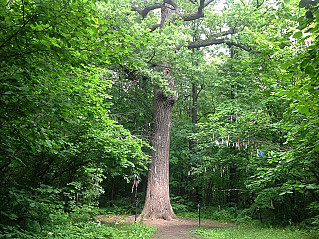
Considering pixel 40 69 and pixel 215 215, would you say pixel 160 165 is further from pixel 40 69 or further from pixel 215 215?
pixel 40 69

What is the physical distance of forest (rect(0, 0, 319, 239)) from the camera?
108 inches

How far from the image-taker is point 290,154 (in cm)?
491

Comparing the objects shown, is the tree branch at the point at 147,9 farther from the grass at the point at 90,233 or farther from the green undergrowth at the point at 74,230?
the grass at the point at 90,233

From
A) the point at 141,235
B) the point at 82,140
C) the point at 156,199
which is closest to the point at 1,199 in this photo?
the point at 82,140

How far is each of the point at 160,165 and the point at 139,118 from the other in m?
4.92

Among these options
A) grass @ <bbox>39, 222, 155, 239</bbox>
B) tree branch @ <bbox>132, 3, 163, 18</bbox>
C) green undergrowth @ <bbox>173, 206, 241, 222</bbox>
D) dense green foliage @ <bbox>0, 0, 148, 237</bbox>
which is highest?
tree branch @ <bbox>132, 3, 163, 18</bbox>

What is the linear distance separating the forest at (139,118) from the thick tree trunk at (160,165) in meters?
0.05

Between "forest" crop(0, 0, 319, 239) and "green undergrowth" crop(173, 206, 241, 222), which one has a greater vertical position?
"forest" crop(0, 0, 319, 239)

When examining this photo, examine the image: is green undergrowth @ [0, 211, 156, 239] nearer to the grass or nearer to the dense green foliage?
the grass

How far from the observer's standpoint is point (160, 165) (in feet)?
40.6

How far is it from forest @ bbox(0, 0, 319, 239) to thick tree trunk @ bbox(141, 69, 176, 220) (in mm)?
48

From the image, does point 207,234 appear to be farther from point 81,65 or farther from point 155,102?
point 81,65

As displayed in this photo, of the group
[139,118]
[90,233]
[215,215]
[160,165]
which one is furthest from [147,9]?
[215,215]

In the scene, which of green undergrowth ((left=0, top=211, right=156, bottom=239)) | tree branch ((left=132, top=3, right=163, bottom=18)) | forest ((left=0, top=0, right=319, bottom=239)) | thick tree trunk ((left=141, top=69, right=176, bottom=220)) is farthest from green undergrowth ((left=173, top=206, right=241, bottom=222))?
tree branch ((left=132, top=3, right=163, bottom=18))
